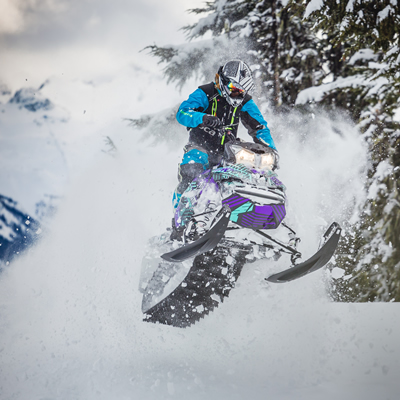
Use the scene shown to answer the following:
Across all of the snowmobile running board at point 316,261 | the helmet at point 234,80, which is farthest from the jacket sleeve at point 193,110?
the snowmobile running board at point 316,261

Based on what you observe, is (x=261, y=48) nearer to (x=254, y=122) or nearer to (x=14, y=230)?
(x=254, y=122)

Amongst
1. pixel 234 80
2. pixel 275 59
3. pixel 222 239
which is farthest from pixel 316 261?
pixel 275 59

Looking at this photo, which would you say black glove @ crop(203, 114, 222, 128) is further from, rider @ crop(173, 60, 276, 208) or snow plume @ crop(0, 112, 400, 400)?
snow plume @ crop(0, 112, 400, 400)

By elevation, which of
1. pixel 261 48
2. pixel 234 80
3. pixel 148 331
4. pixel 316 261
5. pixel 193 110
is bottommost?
pixel 148 331

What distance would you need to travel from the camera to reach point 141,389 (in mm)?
3457

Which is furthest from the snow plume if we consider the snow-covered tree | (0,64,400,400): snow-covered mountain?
the snow-covered tree

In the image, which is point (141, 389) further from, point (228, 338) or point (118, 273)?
point (118, 273)

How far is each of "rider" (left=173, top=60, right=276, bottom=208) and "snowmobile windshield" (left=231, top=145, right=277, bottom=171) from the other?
0.34 metres

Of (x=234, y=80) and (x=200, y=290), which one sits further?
(x=200, y=290)

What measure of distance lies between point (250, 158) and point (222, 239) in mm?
816

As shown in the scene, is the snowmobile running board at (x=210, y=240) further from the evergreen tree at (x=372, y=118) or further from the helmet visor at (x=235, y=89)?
the evergreen tree at (x=372, y=118)

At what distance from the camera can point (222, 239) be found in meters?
3.65

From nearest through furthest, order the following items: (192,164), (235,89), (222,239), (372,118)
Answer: (222,239), (235,89), (192,164), (372,118)

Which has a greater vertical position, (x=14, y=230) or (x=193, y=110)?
(x=14, y=230)
